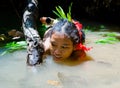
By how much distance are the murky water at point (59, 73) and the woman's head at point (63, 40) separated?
16cm

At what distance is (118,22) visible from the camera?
23.3ft

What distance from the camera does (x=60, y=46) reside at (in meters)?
3.69

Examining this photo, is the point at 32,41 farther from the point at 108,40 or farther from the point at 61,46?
the point at 108,40

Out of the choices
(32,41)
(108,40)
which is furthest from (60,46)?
(108,40)

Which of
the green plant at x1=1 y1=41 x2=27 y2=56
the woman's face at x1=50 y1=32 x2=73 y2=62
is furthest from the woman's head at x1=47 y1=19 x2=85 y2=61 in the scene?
the green plant at x1=1 y1=41 x2=27 y2=56

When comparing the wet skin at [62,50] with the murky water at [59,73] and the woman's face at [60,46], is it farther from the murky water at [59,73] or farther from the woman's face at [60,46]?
the murky water at [59,73]

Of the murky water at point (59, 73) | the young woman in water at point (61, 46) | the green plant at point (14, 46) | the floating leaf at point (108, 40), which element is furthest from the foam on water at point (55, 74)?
the floating leaf at point (108, 40)

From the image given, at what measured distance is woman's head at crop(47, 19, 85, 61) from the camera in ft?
12.1

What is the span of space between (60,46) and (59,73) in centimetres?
35

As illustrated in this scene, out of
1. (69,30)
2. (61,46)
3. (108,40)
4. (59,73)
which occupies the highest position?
(69,30)

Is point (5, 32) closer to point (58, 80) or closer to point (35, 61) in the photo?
point (35, 61)

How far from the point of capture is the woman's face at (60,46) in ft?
12.1

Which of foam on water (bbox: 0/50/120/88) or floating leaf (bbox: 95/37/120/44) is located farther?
floating leaf (bbox: 95/37/120/44)

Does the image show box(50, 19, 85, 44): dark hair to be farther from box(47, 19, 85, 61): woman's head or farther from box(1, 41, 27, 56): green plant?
box(1, 41, 27, 56): green plant
